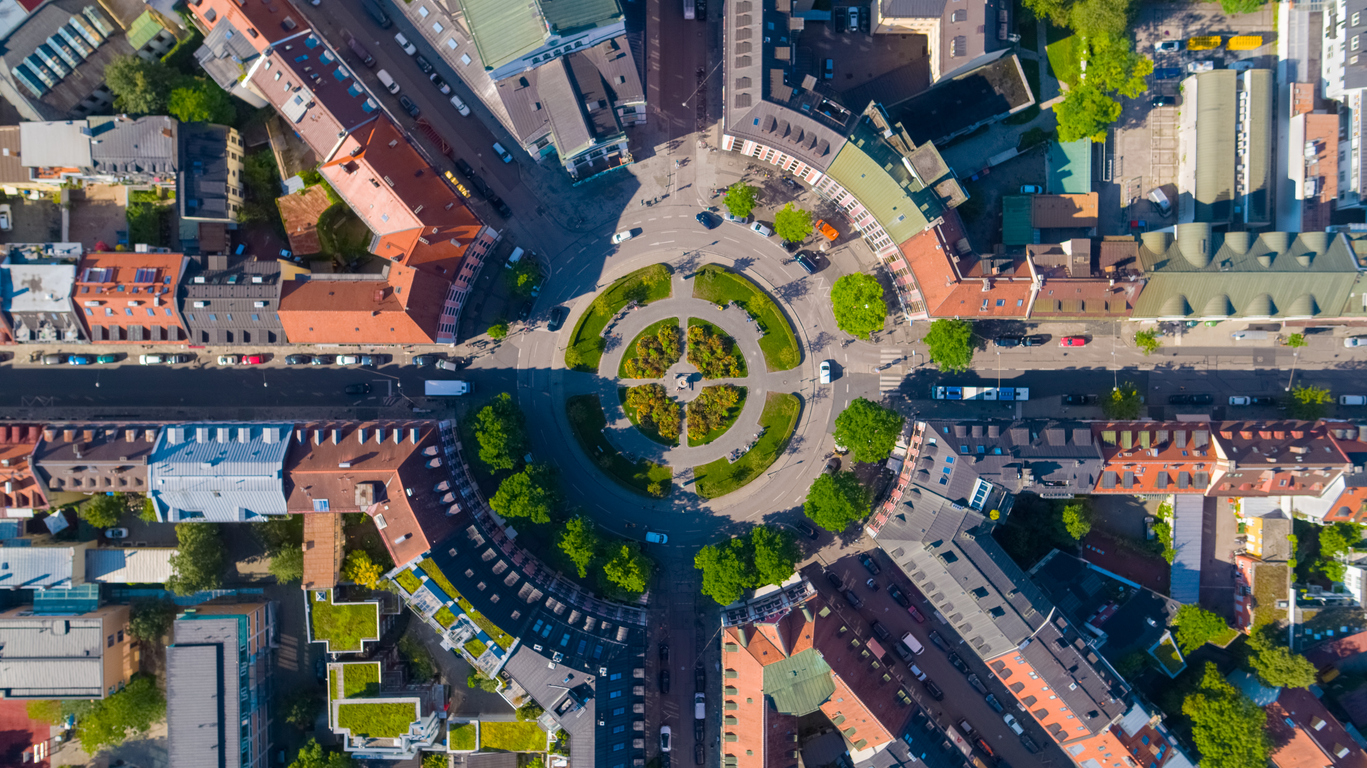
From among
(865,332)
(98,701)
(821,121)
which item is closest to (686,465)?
(865,332)

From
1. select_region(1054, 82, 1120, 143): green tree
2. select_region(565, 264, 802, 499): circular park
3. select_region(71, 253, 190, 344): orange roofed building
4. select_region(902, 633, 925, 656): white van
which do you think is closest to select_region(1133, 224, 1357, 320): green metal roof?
select_region(1054, 82, 1120, 143): green tree

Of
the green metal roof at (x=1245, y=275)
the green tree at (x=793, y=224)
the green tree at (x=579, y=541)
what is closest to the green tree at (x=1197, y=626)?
the green metal roof at (x=1245, y=275)

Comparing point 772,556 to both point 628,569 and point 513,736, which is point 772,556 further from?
point 513,736

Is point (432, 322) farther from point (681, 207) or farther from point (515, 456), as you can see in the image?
point (681, 207)

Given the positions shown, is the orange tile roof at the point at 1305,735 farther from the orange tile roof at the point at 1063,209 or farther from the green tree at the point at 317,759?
the green tree at the point at 317,759

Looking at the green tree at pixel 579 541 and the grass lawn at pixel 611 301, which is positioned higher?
the grass lawn at pixel 611 301

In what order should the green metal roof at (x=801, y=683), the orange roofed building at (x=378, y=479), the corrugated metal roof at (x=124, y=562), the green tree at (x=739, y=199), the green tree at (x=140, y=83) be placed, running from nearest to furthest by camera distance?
the orange roofed building at (x=378, y=479) → the green metal roof at (x=801, y=683) → the green tree at (x=140, y=83) → the green tree at (x=739, y=199) → the corrugated metal roof at (x=124, y=562)

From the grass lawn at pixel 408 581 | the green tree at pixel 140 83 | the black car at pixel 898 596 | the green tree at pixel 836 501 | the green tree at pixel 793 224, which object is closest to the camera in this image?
the grass lawn at pixel 408 581
